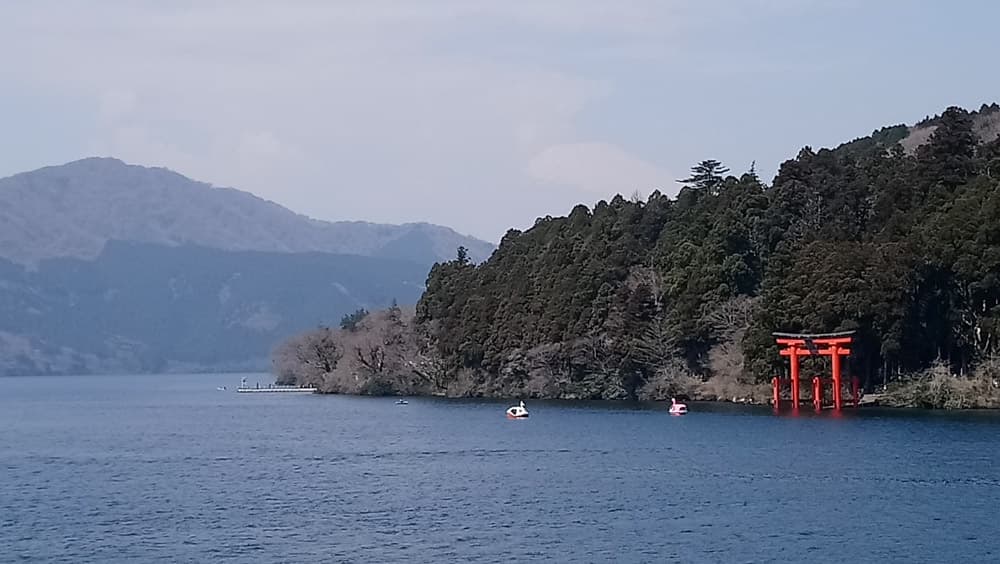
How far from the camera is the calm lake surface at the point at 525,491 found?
116 feet

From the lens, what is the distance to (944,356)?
77.8 metres

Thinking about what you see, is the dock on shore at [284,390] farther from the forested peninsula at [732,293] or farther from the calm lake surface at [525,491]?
the calm lake surface at [525,491]

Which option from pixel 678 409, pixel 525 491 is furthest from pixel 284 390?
pixel 525 491

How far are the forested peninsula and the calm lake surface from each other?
231 inches

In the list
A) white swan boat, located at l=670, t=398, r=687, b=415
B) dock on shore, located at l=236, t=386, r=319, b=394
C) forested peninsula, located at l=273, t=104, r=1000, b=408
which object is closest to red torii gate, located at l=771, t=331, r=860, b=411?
forested peninsula, located at l=273, t=104, r=1000, b=408

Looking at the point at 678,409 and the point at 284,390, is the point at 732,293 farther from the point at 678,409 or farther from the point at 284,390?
the point at 284,390

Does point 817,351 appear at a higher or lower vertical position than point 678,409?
higher

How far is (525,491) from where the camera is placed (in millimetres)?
46750

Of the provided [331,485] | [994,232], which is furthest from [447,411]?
[331,485]

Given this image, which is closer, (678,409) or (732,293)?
(678,409)

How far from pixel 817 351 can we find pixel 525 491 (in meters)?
33.7

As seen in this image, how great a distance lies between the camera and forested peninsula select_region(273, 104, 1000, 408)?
75.9m

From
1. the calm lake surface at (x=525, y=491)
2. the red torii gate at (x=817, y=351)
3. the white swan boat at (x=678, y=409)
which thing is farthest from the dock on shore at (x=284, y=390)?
the red torii gate at (x=817, y=351)

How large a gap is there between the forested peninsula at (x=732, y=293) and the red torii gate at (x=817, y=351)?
143 cm
